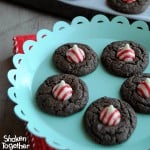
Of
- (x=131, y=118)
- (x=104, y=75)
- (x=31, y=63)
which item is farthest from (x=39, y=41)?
(x=131, y=118)

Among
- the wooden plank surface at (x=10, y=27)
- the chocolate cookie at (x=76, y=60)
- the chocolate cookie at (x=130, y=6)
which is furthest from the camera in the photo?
the chocolate cookie at (x=130, y=6)

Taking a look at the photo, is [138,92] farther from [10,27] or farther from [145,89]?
[10,27]

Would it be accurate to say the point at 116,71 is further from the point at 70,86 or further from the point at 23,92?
the point at 23,92

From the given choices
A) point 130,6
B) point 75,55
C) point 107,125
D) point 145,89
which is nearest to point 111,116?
point 107,125

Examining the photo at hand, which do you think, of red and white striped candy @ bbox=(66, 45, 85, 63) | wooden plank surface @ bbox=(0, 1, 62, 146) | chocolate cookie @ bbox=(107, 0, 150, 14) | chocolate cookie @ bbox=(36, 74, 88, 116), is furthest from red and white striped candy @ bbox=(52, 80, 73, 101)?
chocolate cookie @ bbox=(107, 0, 150, 14)

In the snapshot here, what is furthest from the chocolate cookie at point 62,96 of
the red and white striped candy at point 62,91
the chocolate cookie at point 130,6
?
the chocolate cookie at point 130,6

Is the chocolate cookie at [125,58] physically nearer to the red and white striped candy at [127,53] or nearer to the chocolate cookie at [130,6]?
the red and white striped candy at [127,53]

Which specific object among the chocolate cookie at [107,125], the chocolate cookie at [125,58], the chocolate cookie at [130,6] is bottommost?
the chocolate cookie at [107,125]
